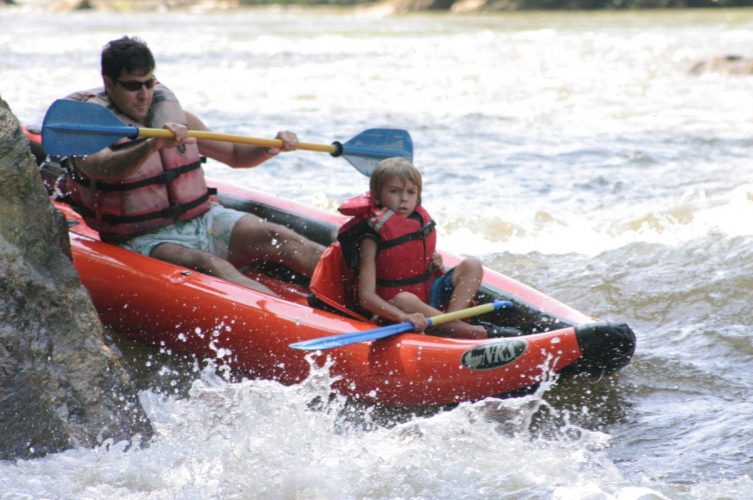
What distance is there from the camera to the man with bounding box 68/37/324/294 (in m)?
3.78

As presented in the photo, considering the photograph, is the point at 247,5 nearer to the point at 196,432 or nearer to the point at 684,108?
the point at 684,108

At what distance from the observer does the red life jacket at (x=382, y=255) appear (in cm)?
378

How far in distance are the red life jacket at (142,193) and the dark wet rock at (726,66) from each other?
975 centimetres

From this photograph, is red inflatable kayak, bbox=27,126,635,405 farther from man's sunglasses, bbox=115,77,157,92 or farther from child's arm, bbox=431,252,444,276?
man's sunglasses, bbox=115,77,157,92

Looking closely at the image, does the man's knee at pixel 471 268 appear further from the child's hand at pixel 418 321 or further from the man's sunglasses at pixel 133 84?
the man's sunglasses at pixel 133 84

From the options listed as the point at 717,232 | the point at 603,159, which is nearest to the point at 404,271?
the point at 717,232

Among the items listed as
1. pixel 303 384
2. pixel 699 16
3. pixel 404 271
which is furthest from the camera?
pixel 699 16

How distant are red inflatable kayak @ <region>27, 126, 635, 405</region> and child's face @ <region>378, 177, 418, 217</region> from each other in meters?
Result: 0.42

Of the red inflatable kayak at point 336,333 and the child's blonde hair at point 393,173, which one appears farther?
the child's blonde hair at point 393,173

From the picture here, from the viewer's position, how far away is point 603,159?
7918mm

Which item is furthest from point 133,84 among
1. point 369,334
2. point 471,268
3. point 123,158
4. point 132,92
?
point 471,268

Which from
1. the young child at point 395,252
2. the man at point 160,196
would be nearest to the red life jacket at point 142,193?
the man at point 160,196

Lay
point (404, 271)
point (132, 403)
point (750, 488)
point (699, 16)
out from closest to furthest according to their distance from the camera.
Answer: point (750, 488), point (132, 403), point (404, 271), point (699, 16)

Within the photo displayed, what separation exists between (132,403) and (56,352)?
28cm
